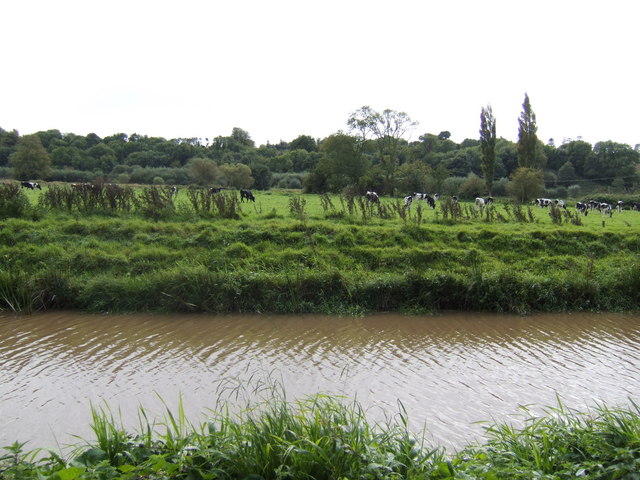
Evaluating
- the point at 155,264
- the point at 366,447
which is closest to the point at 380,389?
the point at 366,447

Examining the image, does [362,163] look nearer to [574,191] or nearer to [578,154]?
[574,191]

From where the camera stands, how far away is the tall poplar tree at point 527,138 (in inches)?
2031

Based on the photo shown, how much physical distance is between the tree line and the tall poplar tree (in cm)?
11

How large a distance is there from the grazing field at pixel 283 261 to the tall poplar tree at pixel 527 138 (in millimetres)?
37116

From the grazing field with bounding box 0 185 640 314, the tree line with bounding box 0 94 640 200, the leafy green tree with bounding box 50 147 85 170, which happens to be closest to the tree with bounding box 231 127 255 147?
the tree line with bounding box 0 94 640 200

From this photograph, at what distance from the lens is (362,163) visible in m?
51.3

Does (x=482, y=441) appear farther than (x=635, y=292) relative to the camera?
No

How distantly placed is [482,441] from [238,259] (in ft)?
30.7

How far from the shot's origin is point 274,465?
3592 millimetres

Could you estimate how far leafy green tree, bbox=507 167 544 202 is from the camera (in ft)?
132

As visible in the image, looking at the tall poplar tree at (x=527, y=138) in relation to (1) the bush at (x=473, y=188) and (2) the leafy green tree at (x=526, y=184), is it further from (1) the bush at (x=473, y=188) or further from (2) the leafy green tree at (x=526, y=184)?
(2) the leafy green tree at (x=526, y=184)

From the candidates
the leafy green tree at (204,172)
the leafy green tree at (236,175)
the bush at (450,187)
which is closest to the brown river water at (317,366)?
the bush at (450,187)

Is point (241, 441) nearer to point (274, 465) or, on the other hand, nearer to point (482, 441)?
point (274, 465)

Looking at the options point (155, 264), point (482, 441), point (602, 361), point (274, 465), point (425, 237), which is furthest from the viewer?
point (425, 237)
